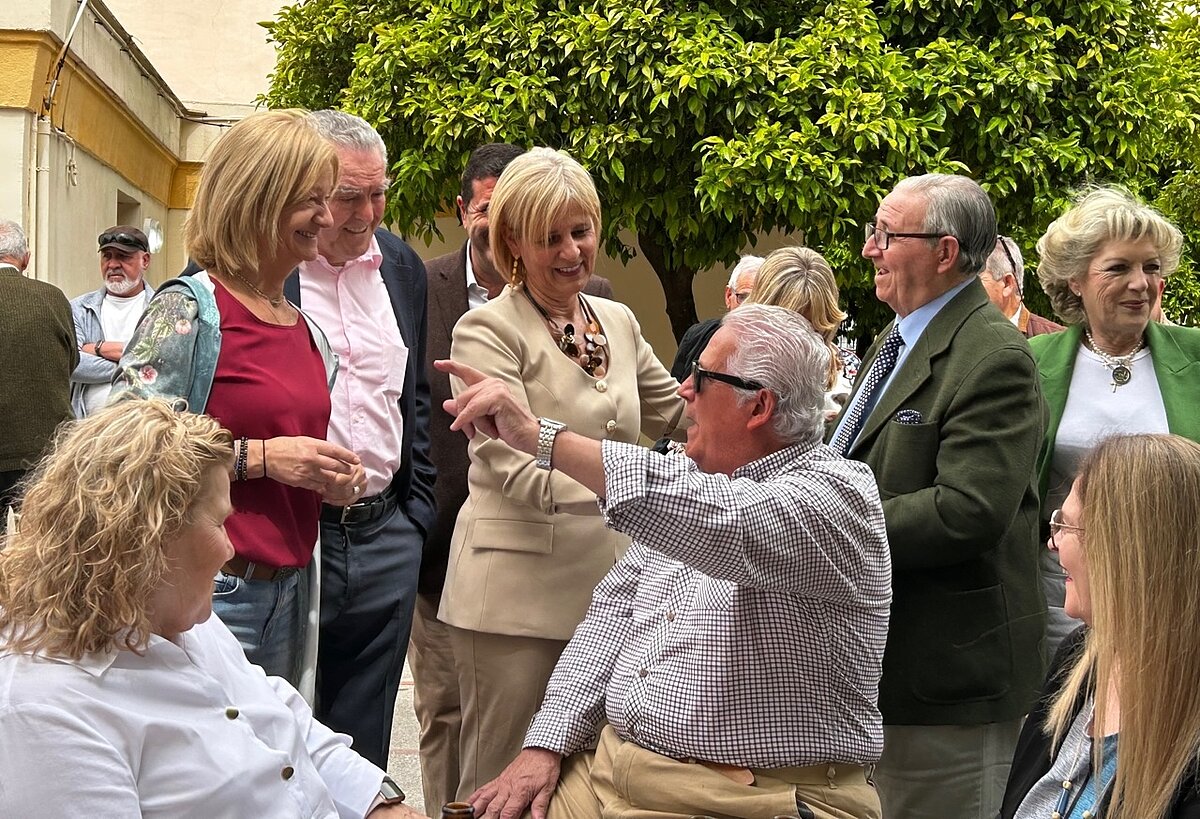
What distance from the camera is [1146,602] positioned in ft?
6.41

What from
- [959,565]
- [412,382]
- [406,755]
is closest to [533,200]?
[412,382]

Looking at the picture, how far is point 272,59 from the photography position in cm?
1809

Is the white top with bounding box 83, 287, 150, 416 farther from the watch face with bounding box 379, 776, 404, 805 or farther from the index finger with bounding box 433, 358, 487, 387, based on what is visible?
the watch face with bounding box 379, 776, 404, 805

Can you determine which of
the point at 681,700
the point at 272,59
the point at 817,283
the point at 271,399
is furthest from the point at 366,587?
the point at 272,59

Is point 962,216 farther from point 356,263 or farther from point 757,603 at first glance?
point 356,263

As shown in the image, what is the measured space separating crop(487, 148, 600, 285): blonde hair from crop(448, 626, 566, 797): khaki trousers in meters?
0.86

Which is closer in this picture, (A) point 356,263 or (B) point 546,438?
(B) point 546,438

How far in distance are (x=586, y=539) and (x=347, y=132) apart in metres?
1.15

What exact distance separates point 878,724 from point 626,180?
836 centimetres

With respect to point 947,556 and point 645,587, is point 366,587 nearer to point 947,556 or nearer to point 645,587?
point 645,587

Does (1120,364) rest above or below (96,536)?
above

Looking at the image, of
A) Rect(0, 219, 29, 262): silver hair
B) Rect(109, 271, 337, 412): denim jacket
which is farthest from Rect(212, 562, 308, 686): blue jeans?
Rect(0, 219, 29, 262): silver hair

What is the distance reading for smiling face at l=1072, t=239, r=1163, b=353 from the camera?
12.5 feet

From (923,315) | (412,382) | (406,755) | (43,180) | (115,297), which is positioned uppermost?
(43,180)
